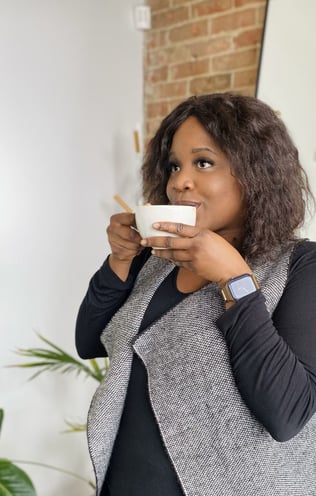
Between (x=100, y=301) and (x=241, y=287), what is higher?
(x=241, y=287)

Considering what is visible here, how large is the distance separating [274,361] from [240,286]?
0.36 feet

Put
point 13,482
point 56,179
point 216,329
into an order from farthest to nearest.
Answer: point 56,179, point 13,482, point 216,329

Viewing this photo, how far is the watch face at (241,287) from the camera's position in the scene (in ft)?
2.10

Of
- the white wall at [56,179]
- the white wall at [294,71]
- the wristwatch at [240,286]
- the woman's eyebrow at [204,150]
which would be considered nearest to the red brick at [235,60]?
the white wall at [294,71]

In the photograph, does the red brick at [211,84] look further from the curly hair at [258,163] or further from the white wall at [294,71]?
the curly hair at [258,163]

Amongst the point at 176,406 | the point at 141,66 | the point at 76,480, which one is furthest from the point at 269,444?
the point at 141,66

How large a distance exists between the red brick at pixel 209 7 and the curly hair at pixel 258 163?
1.03 meters

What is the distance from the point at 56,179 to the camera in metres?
1.73

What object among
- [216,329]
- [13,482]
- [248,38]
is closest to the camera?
[216,329]

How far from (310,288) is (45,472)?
151 cm

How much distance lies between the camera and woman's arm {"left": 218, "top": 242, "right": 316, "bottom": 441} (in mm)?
603

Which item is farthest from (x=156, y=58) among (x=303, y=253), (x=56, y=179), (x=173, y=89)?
(x=303, y=253)

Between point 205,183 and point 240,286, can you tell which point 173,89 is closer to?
point 205,183

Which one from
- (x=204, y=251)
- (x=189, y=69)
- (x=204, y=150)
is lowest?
(x=204, y=251)
